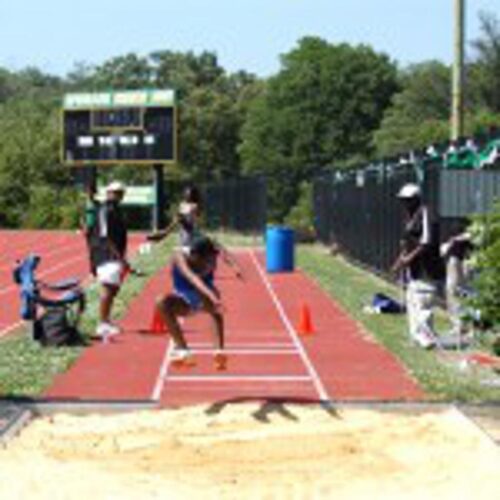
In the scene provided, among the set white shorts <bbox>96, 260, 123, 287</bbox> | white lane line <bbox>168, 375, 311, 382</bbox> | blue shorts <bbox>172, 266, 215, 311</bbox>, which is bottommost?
white lane line <bbox>168, 375, 311, 382</bbox>

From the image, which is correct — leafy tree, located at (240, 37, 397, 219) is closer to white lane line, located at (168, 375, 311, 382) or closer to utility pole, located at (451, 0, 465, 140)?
utility pole, located at (451, 0, 465, 140)

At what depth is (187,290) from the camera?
1202 cm

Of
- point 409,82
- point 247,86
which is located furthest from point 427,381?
point 247,86

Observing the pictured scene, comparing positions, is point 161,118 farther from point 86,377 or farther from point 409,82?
point 409,82

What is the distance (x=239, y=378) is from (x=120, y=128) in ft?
112

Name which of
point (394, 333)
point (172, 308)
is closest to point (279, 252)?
point (394, 333)

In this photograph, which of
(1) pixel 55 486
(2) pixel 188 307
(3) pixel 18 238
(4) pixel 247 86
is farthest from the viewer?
(4) pixel 247 86

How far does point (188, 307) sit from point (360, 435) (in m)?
2.26

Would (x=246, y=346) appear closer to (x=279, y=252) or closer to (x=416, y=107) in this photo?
(x=279, y=252)

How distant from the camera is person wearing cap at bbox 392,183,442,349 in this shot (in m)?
15.6

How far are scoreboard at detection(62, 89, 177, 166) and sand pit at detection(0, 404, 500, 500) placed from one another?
35512 millimetres

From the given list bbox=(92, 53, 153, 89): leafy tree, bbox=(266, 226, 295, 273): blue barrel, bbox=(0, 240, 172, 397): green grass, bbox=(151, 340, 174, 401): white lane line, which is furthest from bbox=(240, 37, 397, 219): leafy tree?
bbox=(151, 340, 174, 401): white lane line

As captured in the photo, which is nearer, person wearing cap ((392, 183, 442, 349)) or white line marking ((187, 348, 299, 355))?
person wearing cap ((392, 183, 442, 349))

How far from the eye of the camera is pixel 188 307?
1210 centimetres
